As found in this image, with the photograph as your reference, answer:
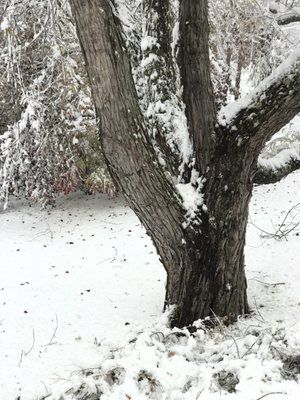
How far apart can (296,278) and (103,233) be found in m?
3.37

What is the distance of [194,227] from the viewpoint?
3.15 metres

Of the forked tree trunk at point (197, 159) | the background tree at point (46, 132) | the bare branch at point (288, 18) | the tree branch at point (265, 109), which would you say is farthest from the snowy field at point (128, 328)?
the bare branch at point (288, 18)

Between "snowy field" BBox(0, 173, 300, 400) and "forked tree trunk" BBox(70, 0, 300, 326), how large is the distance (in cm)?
39

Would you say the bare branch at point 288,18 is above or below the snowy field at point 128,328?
above

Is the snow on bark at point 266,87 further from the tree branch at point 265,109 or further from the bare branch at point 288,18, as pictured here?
the bare branch at point 288,18

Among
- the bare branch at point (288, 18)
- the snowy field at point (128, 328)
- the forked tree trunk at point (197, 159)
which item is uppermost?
the bare branch at point (288, 18)

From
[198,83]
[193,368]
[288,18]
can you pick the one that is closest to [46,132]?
[288,18]

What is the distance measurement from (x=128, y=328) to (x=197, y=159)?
1.55 meters

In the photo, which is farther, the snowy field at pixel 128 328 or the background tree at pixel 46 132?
the background tree at pixel 46 132

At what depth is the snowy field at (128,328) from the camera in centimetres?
277

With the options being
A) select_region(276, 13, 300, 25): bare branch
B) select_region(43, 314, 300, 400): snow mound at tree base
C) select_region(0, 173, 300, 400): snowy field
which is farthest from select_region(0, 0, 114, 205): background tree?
select_region(43, 314, 300, 400): snow mound at tree base

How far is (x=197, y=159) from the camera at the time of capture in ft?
10.4

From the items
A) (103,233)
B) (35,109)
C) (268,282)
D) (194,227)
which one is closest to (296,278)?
(268,282)

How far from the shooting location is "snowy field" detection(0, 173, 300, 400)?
2768mm
